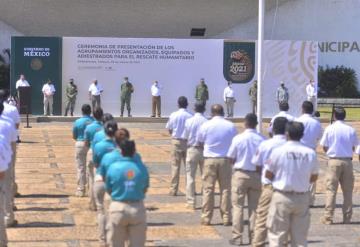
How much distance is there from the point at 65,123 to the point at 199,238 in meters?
23.3

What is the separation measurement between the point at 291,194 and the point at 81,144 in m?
5.96

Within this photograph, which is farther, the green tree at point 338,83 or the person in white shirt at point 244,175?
the green tree at point 338,83

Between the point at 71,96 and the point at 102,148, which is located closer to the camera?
the point at 102,148

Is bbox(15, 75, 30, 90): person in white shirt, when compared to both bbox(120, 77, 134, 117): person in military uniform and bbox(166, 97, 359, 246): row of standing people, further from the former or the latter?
bbox(166, 97, 359, 246): row of standing people

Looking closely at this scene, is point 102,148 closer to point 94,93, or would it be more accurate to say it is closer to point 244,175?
point 244,175

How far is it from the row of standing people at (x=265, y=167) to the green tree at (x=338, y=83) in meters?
36.4

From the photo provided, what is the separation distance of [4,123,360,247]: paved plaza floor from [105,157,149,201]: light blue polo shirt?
2.59m

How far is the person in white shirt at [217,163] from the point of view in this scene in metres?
10.7

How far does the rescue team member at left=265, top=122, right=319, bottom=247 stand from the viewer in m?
7.69

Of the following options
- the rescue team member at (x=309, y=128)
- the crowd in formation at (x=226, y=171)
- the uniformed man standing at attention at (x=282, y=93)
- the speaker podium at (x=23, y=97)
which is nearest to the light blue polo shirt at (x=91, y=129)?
the crowd in formation at (x=226, y=171)

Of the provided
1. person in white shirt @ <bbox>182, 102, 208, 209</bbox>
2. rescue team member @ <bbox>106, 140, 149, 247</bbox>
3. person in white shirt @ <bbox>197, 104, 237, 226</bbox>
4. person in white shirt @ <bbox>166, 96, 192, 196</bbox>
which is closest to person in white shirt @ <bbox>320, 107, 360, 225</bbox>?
person in white shirt @ <bbox>197, 104, 237, 226</bbox>

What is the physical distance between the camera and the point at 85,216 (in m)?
11.5

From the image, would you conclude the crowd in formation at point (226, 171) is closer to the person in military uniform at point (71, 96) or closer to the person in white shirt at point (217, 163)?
the person in white shirt at point (217, 163)

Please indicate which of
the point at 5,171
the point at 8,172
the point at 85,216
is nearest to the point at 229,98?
the point at 85,216
